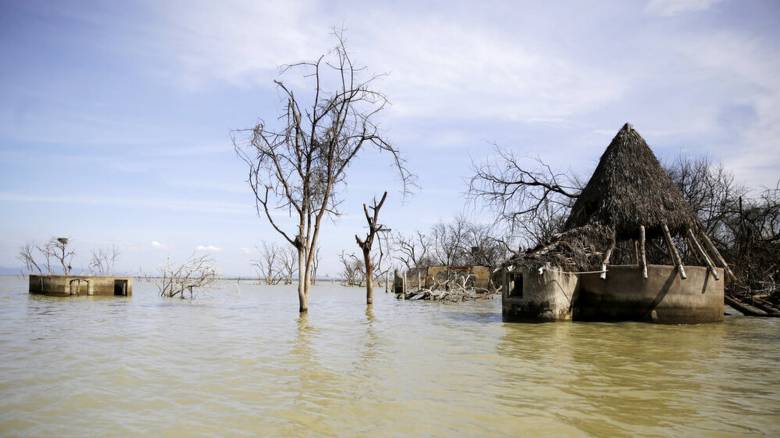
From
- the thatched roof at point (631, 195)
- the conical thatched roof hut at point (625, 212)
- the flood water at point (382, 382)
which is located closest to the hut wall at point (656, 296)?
the conical thatched roof hut at point (625, 212)

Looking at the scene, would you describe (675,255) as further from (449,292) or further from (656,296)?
(449,292)

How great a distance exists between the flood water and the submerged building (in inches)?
79.8

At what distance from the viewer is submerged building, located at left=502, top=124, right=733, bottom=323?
1416 centimetres

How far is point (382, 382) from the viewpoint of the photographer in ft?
21.7

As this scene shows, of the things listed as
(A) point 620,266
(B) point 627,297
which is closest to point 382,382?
(B) point 627,297

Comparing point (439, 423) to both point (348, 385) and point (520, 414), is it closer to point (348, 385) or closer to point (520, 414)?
point (520, 414)

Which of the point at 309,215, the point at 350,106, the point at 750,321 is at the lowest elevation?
the point at 750,321

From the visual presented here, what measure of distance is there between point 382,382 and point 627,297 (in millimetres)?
9990

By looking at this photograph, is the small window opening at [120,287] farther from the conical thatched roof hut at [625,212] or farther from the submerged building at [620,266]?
the conical thatched roof hut at [625,212]

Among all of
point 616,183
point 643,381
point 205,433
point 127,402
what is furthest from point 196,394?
point 616,183

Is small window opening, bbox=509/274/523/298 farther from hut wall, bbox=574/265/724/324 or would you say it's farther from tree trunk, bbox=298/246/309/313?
tree trunk, bbox=298/246/309/313

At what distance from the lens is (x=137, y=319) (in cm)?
1437

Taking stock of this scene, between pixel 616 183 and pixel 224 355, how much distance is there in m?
12.7

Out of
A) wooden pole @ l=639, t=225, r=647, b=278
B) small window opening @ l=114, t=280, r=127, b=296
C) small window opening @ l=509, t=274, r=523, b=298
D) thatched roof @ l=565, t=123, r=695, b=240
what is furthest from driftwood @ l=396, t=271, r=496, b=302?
small window opening @ l=114, t=280, r=127, b=296
